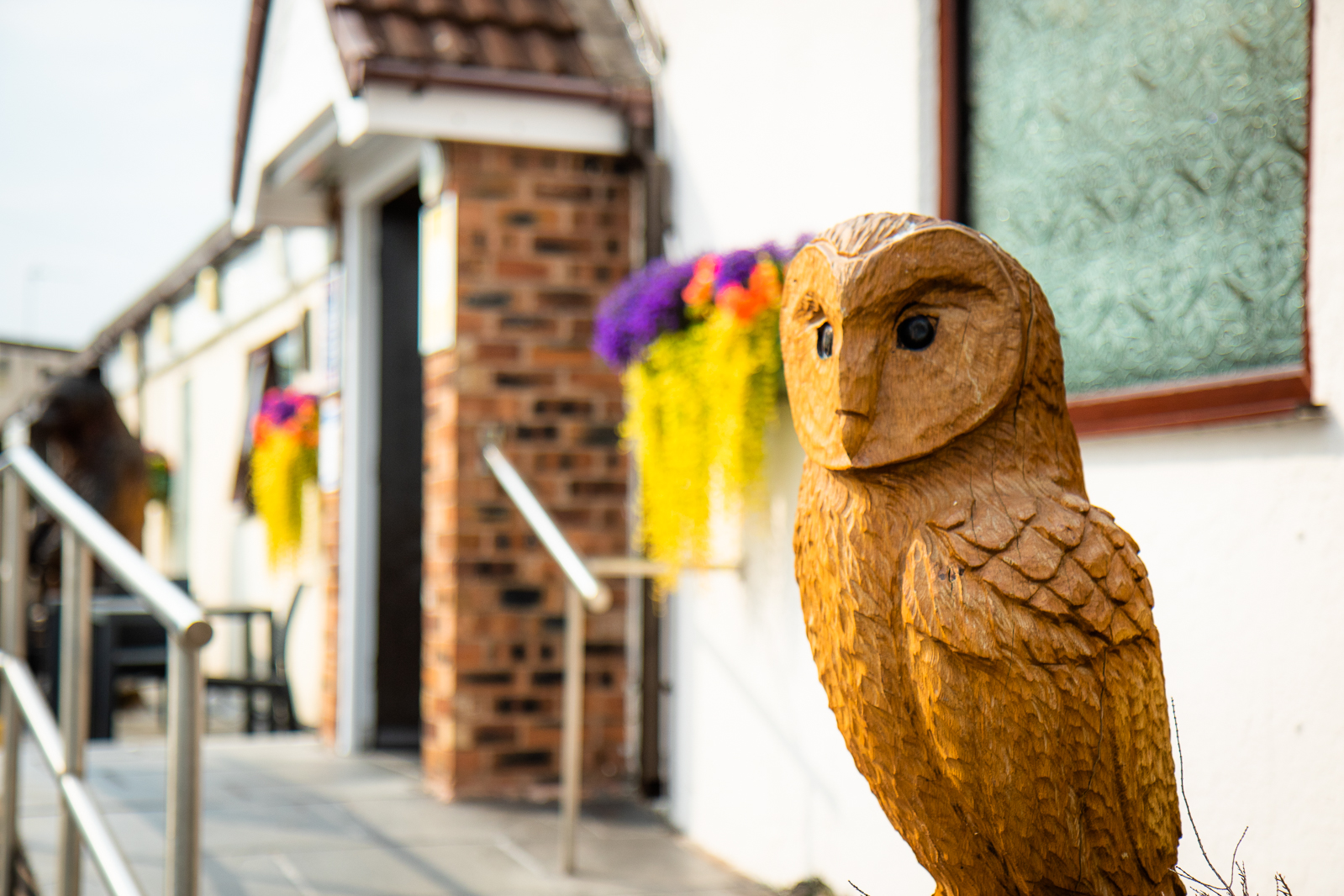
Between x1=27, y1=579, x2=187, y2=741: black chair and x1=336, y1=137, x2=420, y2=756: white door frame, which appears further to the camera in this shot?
x1=27, y1=579, x2=187, y2=741: black chair

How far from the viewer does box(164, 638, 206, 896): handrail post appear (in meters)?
1.81

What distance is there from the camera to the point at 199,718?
185 centimetres

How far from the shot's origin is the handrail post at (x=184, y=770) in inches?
71.4

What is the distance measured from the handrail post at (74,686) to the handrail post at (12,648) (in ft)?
2.01

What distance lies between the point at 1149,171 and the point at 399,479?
3.72 metres

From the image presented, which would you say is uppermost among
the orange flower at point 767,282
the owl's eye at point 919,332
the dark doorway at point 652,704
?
the orange flower at point 767,282

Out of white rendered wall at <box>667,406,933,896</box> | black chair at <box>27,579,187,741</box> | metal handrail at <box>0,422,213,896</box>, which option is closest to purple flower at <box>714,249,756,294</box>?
white rendered wall at <box>667,406,933,896</box>

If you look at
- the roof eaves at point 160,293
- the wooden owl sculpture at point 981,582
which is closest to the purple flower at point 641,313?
the wooden owl sculpture at point 981,582

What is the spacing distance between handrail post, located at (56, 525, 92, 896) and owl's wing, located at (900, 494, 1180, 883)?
196 centimetres

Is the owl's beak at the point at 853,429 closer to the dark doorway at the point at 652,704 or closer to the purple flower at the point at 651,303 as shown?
the purple flower at the point at 651,303

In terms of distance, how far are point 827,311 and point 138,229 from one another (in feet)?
74.8

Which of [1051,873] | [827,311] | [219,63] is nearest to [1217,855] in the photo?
[1051,873]

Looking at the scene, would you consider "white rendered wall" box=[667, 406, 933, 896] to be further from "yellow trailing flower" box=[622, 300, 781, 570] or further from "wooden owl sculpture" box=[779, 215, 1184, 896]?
"wooden owl sculpture" box=[779, 215, 1184, 896]

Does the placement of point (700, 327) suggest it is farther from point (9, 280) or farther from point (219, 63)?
point (9, 280)
